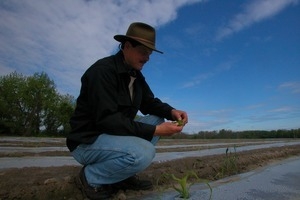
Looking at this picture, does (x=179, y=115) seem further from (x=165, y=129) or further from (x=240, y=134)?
(x=240, y=134)

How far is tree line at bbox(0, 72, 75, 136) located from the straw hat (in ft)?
99.4

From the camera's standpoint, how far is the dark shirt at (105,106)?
212 cm

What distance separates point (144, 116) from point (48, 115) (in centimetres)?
3275

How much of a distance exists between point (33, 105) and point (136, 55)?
3245 centimetres

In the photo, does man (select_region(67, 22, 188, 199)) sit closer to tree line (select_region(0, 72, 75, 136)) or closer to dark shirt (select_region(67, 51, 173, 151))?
dark shirt (select_region(67, 51, 173, 151))

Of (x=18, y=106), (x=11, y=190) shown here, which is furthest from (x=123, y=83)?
(x=18, y=106)

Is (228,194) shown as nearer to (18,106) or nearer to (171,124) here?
(171,124)

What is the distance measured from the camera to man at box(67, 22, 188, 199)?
84.6 inches

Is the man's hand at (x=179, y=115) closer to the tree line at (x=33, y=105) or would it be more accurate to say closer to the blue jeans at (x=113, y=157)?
the blue jeans at (x=113, y=157)

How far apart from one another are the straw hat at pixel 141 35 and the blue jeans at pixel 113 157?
2.44 feet

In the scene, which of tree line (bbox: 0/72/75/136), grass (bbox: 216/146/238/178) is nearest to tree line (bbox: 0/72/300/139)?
tree line (bbox: 0/72/75/136)

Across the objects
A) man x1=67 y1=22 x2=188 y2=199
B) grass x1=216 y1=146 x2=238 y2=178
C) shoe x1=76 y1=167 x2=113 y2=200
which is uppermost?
man x1=67 y1=22 x2=188 y2=199

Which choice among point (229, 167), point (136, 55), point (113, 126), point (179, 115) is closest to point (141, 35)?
point (136, 55)

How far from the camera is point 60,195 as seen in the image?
2.34m
